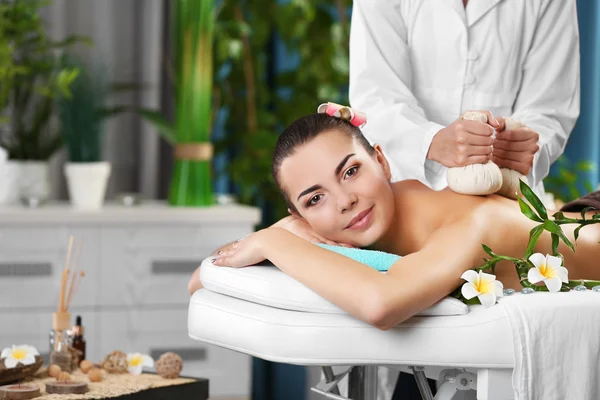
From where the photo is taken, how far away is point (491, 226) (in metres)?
1.46

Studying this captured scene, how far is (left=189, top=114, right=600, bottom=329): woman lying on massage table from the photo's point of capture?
132 centimetres

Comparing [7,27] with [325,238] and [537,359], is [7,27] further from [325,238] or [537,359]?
[537,359]

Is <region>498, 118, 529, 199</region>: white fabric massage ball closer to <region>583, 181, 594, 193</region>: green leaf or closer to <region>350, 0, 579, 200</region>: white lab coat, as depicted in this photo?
<region>350, 0, 579, 200</region>: white lab coat

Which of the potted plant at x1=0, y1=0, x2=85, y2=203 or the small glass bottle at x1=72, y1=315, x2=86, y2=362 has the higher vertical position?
the potted plant at x1=0, y1=0, x2=85, y2=203

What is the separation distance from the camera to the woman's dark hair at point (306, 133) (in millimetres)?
1542

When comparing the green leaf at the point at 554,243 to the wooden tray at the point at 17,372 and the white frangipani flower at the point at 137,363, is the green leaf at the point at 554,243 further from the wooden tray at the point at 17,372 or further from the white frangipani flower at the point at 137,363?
the wooden tray at the point at 17,372

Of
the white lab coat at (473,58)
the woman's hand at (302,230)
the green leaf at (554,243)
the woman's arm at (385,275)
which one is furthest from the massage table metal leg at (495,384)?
the white lab coat at (473,58)

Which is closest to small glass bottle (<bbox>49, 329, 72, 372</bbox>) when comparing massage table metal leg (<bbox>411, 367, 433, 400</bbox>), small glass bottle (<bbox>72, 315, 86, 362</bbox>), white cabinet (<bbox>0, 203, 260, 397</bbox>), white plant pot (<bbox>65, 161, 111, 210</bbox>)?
small glass bottle (<bbox>72, 315, 86, 362</bbox>)

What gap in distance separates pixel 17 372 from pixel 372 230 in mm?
791

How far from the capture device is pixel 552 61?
1955 millimetres

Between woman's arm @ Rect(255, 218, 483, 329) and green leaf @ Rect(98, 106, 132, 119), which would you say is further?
green leaf @ Rect(98, 106, 132, 119)

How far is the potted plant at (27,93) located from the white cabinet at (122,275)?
14 centimetres

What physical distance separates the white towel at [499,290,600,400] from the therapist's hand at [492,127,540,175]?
373 millimetres

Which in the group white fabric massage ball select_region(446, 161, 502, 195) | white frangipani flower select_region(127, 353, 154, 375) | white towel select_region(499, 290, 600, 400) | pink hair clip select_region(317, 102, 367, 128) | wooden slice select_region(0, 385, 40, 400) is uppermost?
pink hair clip select_region(317, 102, 367, 128)
